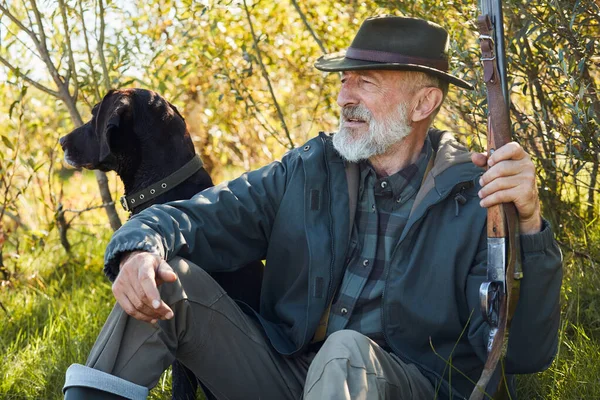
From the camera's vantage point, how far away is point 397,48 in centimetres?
345

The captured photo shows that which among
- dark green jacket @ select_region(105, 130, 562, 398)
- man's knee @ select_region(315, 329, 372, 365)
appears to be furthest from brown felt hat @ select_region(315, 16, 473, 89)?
man's knee @ select_region(315, 329, 372, 365)

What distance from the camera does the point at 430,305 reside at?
302 cm

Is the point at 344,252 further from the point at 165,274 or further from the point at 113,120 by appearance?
the point at 113,120

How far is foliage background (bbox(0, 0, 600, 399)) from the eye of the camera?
3.78m

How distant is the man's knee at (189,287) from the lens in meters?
2.80

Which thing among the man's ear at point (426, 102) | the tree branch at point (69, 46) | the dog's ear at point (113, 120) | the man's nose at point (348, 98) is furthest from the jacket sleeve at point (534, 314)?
the tree branch at point (69, 46)

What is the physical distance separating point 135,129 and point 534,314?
2.28 m

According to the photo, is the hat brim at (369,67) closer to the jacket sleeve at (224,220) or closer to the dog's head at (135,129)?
the jacket sleeve at (224,220)

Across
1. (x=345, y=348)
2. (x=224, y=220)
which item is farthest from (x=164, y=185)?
(x=345, y=348)

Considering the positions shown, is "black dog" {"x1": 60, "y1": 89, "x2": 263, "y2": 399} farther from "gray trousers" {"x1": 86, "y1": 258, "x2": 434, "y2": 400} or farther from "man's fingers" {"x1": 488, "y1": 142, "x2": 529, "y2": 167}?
"man's fingers" {"x1": 488, "y1": 142, "x2": 529, "y2": 167}

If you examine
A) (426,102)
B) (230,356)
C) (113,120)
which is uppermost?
(113,120)

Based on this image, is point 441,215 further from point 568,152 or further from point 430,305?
point 568,152

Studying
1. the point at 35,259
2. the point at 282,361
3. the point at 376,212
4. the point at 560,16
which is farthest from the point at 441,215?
the point at 35,259

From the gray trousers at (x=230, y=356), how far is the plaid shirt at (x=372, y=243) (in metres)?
0.21
